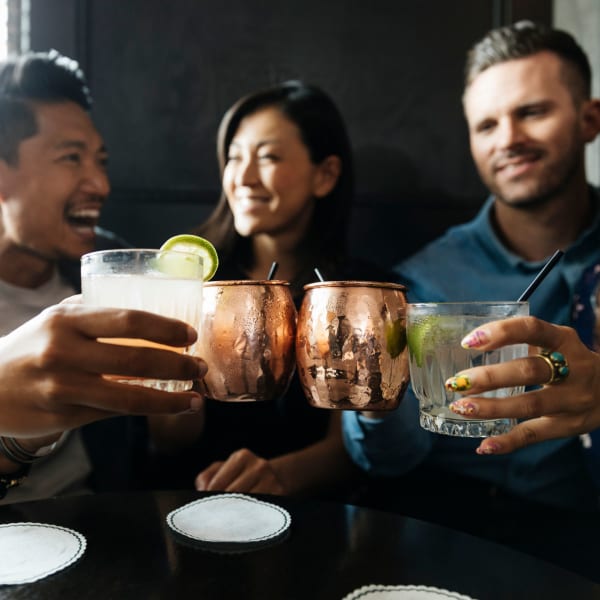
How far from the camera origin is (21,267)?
5.45 feet

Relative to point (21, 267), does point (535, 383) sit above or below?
below

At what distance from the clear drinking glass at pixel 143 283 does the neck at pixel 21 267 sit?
3.23 feet

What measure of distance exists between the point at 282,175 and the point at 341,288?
2.97ft

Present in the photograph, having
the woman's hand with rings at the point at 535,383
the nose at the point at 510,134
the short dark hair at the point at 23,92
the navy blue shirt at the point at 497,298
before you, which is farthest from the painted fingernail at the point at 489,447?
the short dark hair at the point at 23,92

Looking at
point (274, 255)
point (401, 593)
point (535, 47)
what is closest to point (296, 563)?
point (401, 593)

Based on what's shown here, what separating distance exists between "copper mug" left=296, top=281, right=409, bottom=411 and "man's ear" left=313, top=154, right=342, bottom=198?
3.31ft

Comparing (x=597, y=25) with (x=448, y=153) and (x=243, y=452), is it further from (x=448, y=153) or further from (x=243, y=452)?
(x=243, y=452)

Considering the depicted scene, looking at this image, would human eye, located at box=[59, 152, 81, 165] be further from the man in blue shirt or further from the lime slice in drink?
the lime slice in drink

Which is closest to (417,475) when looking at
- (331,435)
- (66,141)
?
(331,435)

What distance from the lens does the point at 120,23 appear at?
2041mm

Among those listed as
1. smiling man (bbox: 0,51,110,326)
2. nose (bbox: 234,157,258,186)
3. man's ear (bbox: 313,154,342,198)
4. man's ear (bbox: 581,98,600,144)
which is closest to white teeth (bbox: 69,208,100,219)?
smiling man (bbox: 0,51,110,326)

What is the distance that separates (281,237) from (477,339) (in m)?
1.04

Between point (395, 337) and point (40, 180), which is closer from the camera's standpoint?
point (395, 337)

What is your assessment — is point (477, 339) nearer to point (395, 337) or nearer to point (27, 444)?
point (395, 337)
